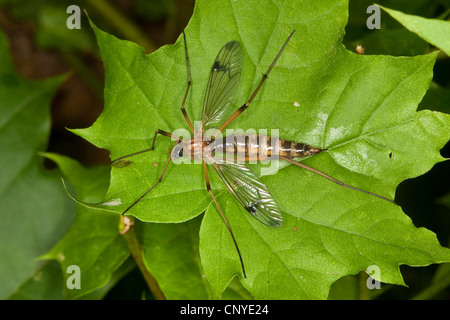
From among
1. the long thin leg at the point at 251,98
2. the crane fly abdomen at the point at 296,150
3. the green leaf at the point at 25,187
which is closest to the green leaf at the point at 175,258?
the long thin leg at the point at 251,98

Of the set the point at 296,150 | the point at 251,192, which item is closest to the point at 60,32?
the point at 251,192


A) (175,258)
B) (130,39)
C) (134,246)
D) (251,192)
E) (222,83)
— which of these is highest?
(130,39)

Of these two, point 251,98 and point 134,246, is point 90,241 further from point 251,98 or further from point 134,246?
point 251,98

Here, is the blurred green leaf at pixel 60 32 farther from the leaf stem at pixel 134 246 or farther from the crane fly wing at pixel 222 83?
the leaf stem at pixel 134 246

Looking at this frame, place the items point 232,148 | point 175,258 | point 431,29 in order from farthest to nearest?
point 175,258
point 232,148
point 431,29

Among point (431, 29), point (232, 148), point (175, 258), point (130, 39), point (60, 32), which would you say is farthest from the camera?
point (60, 32)

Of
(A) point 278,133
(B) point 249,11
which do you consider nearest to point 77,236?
(A) point 278,133
